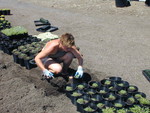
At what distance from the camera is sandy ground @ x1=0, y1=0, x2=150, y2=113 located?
455 centimetres

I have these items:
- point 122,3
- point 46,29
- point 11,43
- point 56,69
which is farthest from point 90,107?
point 122,3

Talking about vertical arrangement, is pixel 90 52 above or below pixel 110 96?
below

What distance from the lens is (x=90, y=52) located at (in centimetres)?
704

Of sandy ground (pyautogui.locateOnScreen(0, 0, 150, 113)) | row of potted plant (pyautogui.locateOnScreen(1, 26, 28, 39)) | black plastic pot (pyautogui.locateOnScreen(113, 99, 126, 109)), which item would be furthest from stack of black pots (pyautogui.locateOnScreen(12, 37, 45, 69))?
black plastic pot (pyautogui.locateOnScreen(113, 99, 126, 109))

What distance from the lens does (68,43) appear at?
4.53 meters

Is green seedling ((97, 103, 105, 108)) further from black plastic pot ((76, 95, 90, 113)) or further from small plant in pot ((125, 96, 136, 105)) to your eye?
small plant in pot ((125, 96, 136, 105))

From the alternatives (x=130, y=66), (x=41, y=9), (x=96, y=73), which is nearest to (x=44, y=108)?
(x=96, y=73)

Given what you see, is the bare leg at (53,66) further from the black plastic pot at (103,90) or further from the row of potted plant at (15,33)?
the row of potted plant at (15,33)

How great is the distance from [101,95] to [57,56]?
4.74 feet

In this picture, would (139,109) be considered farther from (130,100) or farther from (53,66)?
(53,66)

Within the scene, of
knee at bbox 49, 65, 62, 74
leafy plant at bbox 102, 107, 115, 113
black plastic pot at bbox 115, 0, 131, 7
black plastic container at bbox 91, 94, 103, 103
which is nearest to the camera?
leafy plant at bbox 102, 107, 115, 113

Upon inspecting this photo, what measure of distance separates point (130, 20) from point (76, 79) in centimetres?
681

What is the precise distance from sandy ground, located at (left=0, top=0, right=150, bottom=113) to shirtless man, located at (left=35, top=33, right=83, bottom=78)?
306 millimetres

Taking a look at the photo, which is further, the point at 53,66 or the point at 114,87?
the point at 53,66
